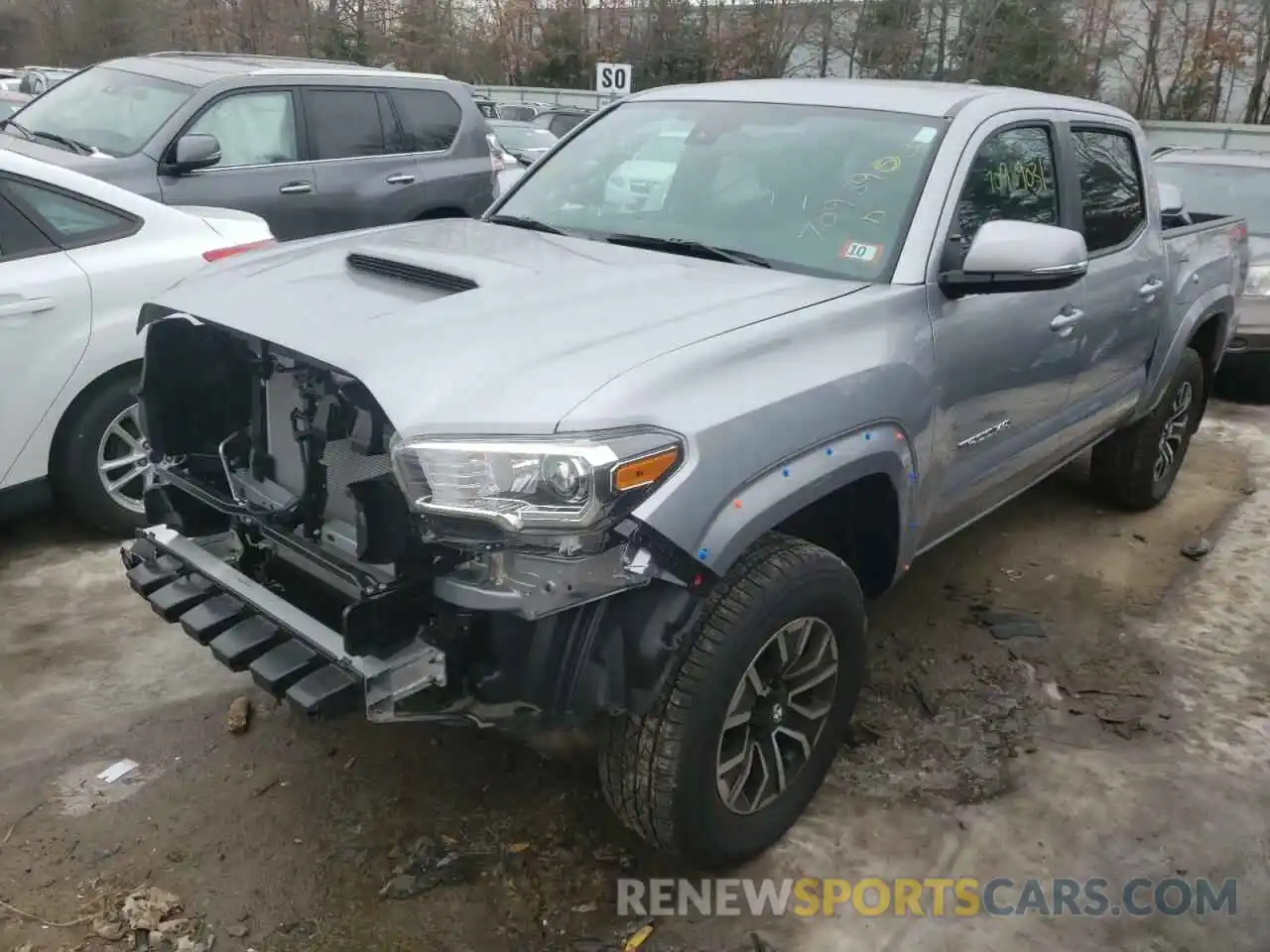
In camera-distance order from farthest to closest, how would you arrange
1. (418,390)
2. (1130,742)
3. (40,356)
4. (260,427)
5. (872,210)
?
(40,356) < (1130,742) < (872,210) < (260,427) < (418,390)

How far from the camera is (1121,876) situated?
9.64 feet

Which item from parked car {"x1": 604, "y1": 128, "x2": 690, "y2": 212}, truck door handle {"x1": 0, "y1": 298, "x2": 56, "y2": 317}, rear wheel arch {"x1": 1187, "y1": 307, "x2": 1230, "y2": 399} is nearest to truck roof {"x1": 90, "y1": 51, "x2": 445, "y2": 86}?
truck door handle {"x1": 0, "y1": 298, "x2": 56, "y2": 317}

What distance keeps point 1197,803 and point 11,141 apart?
682cm

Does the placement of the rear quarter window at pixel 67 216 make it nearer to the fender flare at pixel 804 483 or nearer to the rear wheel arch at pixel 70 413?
the rear wheel arch at pixel 70 413

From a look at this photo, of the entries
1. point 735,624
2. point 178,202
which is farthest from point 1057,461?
point 178,202

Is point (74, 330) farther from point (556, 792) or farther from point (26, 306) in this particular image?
point (556, 792)

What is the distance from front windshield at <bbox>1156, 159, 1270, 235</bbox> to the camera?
8414 millimetres

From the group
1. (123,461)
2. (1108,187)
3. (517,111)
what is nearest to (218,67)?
(123,461)

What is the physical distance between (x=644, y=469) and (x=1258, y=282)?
6982 millimetres

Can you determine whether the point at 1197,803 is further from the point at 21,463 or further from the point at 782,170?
the point at 21,463

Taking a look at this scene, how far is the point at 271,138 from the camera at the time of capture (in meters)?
6.86

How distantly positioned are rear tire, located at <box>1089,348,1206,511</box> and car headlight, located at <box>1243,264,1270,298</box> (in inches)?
98.9

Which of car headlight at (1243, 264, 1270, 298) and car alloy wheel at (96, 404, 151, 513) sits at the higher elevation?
car headlight at (1243, 264, 1270, 298)

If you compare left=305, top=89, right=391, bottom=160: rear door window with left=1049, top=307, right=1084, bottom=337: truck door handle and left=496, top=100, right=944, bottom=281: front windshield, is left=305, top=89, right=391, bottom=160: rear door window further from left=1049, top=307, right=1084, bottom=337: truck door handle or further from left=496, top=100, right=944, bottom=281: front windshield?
left=1049, top=307, right=1084, bottom=337: truck door handle
